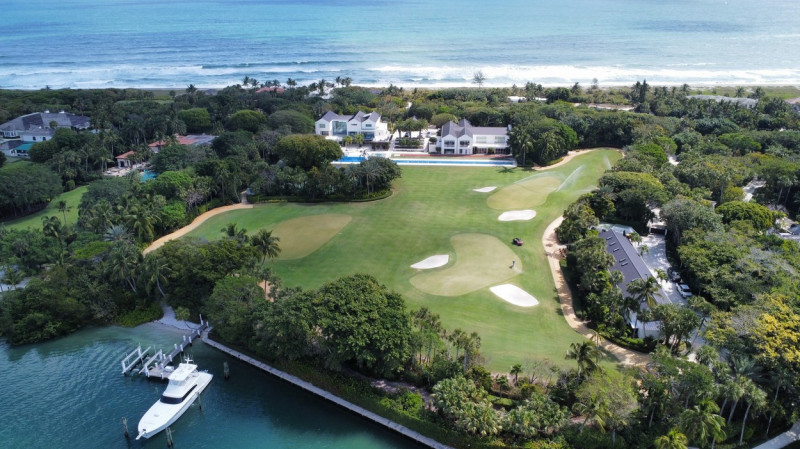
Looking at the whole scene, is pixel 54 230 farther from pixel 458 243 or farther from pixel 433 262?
pixel 458 243

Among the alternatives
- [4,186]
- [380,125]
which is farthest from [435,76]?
[4,186]

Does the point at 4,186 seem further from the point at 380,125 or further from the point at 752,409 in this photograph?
the point at 752,409

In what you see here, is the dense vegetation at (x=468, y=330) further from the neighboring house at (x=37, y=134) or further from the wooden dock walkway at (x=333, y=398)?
the neighboring house at (x=37, y=134)

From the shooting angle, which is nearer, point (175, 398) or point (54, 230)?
point (175, 398)

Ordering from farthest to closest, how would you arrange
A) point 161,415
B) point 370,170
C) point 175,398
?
point 370,170, point 175,398, point 161,415

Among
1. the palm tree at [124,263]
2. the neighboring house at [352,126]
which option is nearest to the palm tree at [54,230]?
the palm tree at [124,263]

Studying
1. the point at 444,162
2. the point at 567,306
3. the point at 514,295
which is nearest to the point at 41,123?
the point at 444,162

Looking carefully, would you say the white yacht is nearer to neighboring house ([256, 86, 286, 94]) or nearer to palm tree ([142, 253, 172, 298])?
palm tree ([142, 253, 172, 298])
